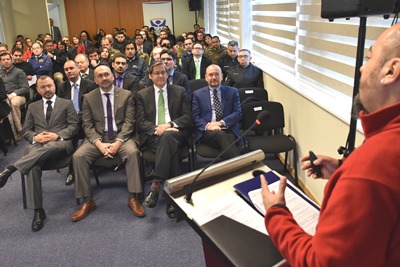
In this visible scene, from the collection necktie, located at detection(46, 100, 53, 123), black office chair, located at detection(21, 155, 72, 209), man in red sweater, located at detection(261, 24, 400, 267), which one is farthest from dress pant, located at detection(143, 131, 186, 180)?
man in red sweater, located at detection(261, 24, 400, 267)

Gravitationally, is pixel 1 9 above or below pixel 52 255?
above

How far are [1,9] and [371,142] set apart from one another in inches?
428

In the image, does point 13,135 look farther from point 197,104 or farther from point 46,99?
point 197,104

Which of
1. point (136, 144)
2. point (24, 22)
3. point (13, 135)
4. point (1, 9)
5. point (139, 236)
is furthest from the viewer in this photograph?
point (24, 22)

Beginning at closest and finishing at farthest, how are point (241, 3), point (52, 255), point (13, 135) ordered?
1. point (52, 255)
2. point (13, 135)
3. point (241, 3)

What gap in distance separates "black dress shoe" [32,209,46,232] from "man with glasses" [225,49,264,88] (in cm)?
302

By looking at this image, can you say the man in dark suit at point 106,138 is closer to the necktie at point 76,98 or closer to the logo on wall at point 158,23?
the necktie at point 76,98

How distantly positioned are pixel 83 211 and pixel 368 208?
9.22 feet

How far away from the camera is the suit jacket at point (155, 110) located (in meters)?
3.50

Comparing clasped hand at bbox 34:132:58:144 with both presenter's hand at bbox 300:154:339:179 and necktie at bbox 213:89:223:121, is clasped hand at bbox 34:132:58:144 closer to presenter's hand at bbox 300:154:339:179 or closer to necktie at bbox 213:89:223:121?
necktie at bbox 213:89:223:121

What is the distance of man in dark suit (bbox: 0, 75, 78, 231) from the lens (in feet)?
9.98

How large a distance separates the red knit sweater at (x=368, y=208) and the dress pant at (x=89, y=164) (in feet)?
8.23

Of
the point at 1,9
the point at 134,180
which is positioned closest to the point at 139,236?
the point at 134,180

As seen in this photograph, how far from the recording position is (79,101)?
4.10 meters
